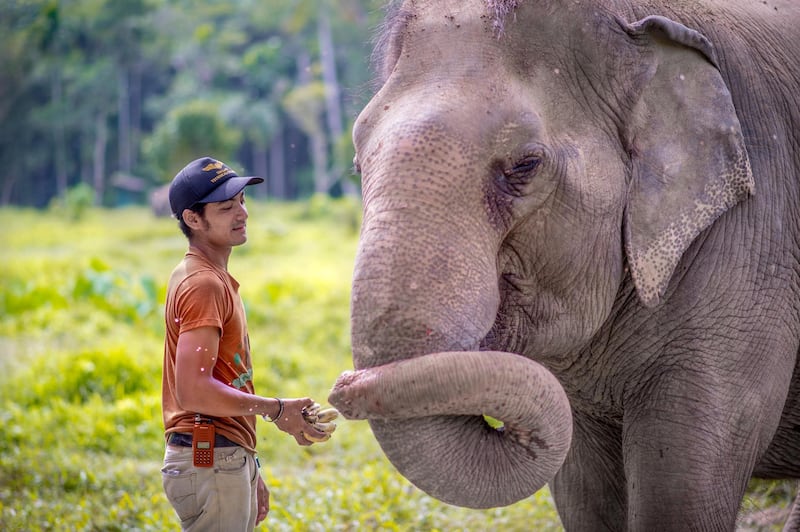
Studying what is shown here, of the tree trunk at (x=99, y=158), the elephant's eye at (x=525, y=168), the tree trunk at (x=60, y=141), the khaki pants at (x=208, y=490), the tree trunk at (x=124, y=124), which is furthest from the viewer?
the tree trunk at (x=99, y=158)

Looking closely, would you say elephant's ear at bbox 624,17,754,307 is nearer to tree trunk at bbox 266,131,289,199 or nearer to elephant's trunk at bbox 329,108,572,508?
elephant's trunk at bbox 329,108,572,508

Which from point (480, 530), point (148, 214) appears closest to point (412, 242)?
point (480, 530)

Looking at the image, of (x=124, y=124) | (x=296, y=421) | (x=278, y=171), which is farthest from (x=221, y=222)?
(x=278, y=171)

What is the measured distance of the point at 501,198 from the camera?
2.36m

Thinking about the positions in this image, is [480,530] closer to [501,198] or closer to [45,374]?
[501,198]

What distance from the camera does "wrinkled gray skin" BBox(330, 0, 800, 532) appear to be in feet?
7.11

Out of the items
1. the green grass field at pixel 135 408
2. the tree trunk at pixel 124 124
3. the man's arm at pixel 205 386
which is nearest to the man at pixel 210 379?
the man's arm at pixel 205 386

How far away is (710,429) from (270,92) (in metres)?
28.4

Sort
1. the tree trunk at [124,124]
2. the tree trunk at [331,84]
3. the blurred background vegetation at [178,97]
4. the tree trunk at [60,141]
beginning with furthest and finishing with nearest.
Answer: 1. the tree trunk at [331,84]
2. the tree trunk at [124,124]
3. the tree trunk at [60,141]
4. the blurred background vegetation at [178,97]

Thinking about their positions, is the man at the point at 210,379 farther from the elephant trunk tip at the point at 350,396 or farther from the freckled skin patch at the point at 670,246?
the freckled skin patch at the point at 670,246

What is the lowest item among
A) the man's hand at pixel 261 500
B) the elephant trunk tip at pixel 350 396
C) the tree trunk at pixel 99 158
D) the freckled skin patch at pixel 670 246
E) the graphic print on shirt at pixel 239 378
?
the tree trunk at pixel 99 158

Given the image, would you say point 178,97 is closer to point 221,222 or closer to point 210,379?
point 221,222

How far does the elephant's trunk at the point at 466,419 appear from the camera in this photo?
2012mm

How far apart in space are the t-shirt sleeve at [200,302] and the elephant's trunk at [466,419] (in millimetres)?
473
